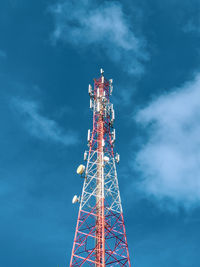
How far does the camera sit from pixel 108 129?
36.4 meters

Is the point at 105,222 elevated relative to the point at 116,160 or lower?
lower

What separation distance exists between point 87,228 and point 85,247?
185 centimetres

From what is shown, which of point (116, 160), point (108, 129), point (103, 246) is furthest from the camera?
point (108, 129)

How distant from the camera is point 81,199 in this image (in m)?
30.8

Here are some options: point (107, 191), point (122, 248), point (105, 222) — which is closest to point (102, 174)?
point (107, 191)

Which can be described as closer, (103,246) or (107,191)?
(103,246)

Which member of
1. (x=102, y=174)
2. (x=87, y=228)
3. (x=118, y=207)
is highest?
(x=102, y=174)

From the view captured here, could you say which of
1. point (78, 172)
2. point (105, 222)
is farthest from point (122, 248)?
point (78, 172)

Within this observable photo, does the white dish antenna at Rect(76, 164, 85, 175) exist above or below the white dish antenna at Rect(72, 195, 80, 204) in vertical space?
above

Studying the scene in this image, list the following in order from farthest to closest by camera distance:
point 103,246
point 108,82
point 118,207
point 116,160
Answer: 1. point 108,82
2. point 116,160
3. point 118,207
4. point 103,246

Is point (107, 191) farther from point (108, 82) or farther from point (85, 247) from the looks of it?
point (108, 82)

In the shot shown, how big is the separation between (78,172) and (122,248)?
346 inches

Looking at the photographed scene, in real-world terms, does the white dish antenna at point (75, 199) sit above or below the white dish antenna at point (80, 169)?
below

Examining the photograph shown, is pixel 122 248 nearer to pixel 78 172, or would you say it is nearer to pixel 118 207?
pixel 118 207
